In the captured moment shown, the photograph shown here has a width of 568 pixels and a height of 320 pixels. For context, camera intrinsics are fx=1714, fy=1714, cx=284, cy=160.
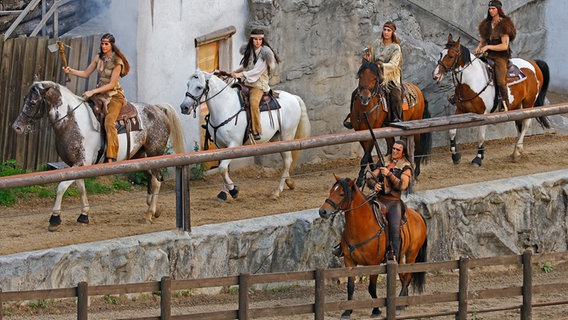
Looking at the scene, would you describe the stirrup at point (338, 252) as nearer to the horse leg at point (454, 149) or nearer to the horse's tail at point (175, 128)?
the horse's tail at point (175, 128)

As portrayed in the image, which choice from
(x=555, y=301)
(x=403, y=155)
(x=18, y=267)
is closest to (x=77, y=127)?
(x=18, y=267)

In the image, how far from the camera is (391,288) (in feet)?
58.1

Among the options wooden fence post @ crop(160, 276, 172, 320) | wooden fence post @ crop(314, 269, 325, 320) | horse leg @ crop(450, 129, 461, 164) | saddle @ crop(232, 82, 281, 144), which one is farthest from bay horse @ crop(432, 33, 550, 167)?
wooden fence post @ crop(160, 276, 172, 320)

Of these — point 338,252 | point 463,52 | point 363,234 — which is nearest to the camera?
point 363,234

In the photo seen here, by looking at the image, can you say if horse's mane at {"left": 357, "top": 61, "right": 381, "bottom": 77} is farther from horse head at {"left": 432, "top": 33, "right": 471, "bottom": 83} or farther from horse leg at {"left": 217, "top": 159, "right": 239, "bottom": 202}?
horse leg at {"left": 217, "top": 159, "right": 239, "bottom": 202}

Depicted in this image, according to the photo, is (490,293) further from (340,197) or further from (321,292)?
(321,292)

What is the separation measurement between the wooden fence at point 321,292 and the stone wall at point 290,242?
850 mm

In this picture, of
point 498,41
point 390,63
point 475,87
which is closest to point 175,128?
point 390,63

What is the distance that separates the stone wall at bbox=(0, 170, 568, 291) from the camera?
18391 millimetres

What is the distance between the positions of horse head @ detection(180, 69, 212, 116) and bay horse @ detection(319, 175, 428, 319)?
309 cm

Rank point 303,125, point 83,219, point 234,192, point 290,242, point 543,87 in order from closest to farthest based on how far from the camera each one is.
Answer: point 83,219 < point 290,242 < point 234,192 < point 303,125 < point 543,87

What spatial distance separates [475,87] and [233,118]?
12.7 ft

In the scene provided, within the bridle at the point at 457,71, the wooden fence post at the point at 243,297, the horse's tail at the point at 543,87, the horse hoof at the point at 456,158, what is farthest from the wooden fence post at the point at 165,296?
the horse's tail at the point at 543,87

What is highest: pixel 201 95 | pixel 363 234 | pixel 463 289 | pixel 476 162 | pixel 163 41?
pixel 163 41
